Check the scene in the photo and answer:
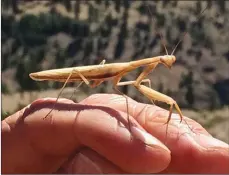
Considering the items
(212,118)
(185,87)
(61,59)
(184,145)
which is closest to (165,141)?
(184,145)

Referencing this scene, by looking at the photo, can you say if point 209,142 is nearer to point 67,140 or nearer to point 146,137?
point 146,137

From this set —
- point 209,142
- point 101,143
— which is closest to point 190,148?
point 209,142

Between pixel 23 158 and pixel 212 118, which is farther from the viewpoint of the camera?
pixel 212 118

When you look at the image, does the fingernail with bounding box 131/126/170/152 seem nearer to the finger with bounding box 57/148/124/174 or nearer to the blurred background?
the finger with bounding box 57/148/124/174

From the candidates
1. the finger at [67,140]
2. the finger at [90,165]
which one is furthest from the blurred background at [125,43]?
the finger at [90,165]

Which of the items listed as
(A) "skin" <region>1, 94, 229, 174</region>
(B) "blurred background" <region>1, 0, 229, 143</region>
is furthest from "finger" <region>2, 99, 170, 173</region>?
(B) "blurred background" <region>1, 0, 229, 143</region>

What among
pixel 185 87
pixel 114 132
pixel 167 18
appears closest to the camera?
pixel 114 132

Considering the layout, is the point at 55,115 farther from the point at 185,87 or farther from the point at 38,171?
the point at 185,87
